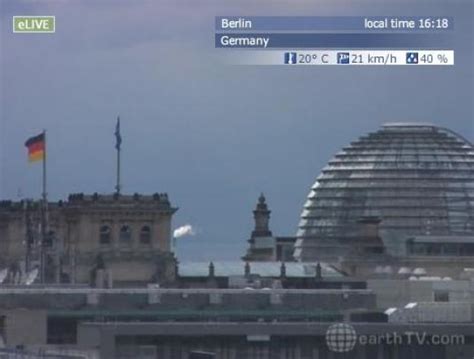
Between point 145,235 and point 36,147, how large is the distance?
2022 cm

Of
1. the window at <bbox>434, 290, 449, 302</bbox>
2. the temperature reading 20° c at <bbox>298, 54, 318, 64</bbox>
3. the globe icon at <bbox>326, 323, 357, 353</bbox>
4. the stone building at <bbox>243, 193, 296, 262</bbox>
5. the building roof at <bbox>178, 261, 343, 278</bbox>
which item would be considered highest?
the stone building at <bbox>243, 193, 296, 262</bbox>

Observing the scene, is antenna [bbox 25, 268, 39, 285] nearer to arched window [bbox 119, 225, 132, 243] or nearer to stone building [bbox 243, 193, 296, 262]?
arched window [bbox 119, 225, 132, 243]

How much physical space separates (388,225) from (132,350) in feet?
216

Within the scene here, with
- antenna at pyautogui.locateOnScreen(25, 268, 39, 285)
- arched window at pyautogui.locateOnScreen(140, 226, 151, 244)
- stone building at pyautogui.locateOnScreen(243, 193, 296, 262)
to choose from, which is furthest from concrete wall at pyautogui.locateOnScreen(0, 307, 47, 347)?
stone building at pyautogui.locateOnScreen(243, 193, 296, 262)

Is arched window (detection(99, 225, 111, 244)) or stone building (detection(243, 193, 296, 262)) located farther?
stone building (detection(243, 193, 296, 262))

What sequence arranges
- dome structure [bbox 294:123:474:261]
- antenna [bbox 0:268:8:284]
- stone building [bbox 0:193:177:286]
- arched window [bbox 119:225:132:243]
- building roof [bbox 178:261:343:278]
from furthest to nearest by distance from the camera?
dome structure [bbox 294:123:474:261] < building roof [bbox 178:261:343:278] < arched window [bbox 119:225:132:243] < stone building [bbox 0:193:177:286] < antenna [bbox 0:268:8:284]

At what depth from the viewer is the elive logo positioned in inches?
1897

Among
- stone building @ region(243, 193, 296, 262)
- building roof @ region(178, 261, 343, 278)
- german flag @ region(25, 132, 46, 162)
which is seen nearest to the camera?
german flag @ region(25, 132, 46, 162)

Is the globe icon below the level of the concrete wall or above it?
below

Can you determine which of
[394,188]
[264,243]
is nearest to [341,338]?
[264,243]

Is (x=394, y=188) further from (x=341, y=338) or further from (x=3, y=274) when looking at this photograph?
(x=341, y=338)

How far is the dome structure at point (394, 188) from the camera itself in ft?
396

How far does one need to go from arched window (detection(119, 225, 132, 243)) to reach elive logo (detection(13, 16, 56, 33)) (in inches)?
1568

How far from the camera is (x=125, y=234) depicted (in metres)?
89.0
